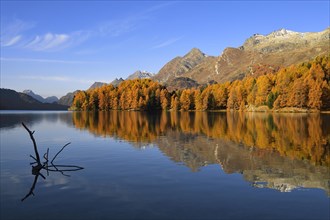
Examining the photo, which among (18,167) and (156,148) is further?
(156,148)

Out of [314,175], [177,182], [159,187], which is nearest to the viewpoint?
[159,187]

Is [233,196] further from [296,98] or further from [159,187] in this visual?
[296,98]

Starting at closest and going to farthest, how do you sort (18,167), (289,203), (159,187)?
1. (289,203)
2. (159,187)
3. (18,167)

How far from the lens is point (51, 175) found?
28.7 metres

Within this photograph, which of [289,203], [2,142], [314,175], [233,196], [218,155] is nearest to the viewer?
[289,203]

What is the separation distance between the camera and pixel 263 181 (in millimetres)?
26031

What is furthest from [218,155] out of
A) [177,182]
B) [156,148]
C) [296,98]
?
[296,98]

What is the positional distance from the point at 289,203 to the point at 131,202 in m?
10.2

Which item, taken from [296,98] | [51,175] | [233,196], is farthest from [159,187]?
[296,98]

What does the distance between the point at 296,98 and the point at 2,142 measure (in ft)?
519

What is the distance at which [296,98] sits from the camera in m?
175

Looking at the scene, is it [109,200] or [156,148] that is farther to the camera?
[156,148]

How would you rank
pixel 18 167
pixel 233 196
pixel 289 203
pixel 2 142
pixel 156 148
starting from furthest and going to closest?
pixel 2 142, pixel 156 148, pixel 18 167, pixel 233 196, pixel 289 203

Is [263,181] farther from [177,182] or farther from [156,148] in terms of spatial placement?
[156,148]
